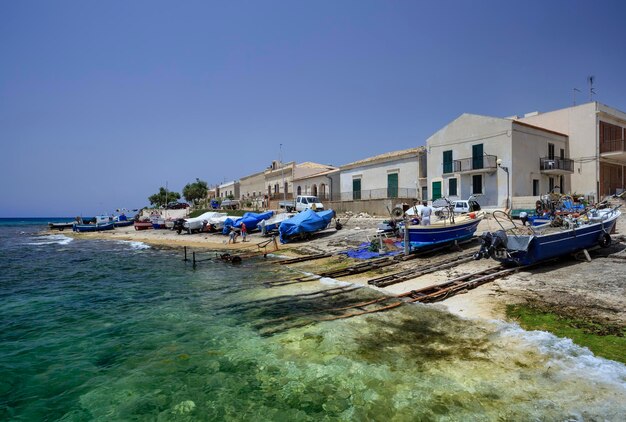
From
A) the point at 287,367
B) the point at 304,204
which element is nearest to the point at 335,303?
the point at 287,367

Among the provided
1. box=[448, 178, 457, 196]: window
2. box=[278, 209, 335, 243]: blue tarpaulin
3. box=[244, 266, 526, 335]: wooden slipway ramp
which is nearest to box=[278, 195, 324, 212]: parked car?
box=[278, 209, 335, 243]: blue tarpaulin

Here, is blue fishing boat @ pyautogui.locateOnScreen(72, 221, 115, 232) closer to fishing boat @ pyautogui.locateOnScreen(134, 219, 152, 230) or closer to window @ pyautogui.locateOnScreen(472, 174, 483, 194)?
fishing boat @ pyautogui.locateOnScreen(134, 219, 152, 230)

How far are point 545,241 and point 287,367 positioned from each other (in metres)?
8.90

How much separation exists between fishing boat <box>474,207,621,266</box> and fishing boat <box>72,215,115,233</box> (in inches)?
2141

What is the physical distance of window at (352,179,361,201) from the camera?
38500mm

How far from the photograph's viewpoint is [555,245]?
423 inches

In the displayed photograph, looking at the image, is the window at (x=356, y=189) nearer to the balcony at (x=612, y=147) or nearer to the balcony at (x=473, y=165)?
the balcony at (x=473, y=165)

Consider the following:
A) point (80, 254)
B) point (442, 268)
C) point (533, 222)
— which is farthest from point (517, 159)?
point (80, 254)

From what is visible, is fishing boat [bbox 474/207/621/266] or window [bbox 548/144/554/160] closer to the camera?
fishing boat [bbox 474/207/621/266]

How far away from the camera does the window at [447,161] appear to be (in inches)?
1217

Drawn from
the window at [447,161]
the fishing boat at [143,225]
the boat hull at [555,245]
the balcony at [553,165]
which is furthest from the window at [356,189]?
the fishing boat at [143,225]

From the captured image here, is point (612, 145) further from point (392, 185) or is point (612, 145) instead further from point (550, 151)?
point (392, 185)

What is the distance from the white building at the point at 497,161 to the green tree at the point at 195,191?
188 feet

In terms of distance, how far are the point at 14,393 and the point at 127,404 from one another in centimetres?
233
